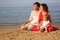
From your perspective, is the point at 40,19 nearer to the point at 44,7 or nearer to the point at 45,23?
the point at 45,23

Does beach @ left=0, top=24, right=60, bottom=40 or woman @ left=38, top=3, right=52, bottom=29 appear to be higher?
woman @ left=38, top=3, right=52, bottom=29

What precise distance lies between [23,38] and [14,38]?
0.94 ft

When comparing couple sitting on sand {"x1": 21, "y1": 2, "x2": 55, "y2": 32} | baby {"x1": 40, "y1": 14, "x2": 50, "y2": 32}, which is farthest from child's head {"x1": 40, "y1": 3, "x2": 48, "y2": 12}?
baby {"x1": 40, "y1": 14, "x2": 50, "y2": 32}

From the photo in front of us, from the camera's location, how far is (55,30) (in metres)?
8.99

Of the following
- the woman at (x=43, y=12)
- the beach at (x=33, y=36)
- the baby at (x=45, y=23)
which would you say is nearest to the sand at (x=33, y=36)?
the beach at (x=33, y=36)

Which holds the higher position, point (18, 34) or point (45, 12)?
point (45, 12)

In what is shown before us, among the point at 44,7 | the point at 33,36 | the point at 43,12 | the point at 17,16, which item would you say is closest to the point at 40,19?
the point at 43,12

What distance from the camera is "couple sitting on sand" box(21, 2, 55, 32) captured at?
8.75 meters

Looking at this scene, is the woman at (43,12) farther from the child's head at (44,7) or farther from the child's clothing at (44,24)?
the child's clothing at (44,24)

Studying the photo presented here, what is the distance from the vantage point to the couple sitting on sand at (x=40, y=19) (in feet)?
28.7

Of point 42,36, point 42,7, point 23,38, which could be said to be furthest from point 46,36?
point 42,7

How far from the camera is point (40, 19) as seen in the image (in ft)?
29.5

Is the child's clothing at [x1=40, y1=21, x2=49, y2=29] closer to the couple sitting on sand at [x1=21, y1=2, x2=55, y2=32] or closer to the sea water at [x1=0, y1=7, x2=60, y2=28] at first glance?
the couple sitting on sand at [x1=21, y1=2, x2=55, y2=32]

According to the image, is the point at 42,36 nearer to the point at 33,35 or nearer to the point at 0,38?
the point at 33,35
